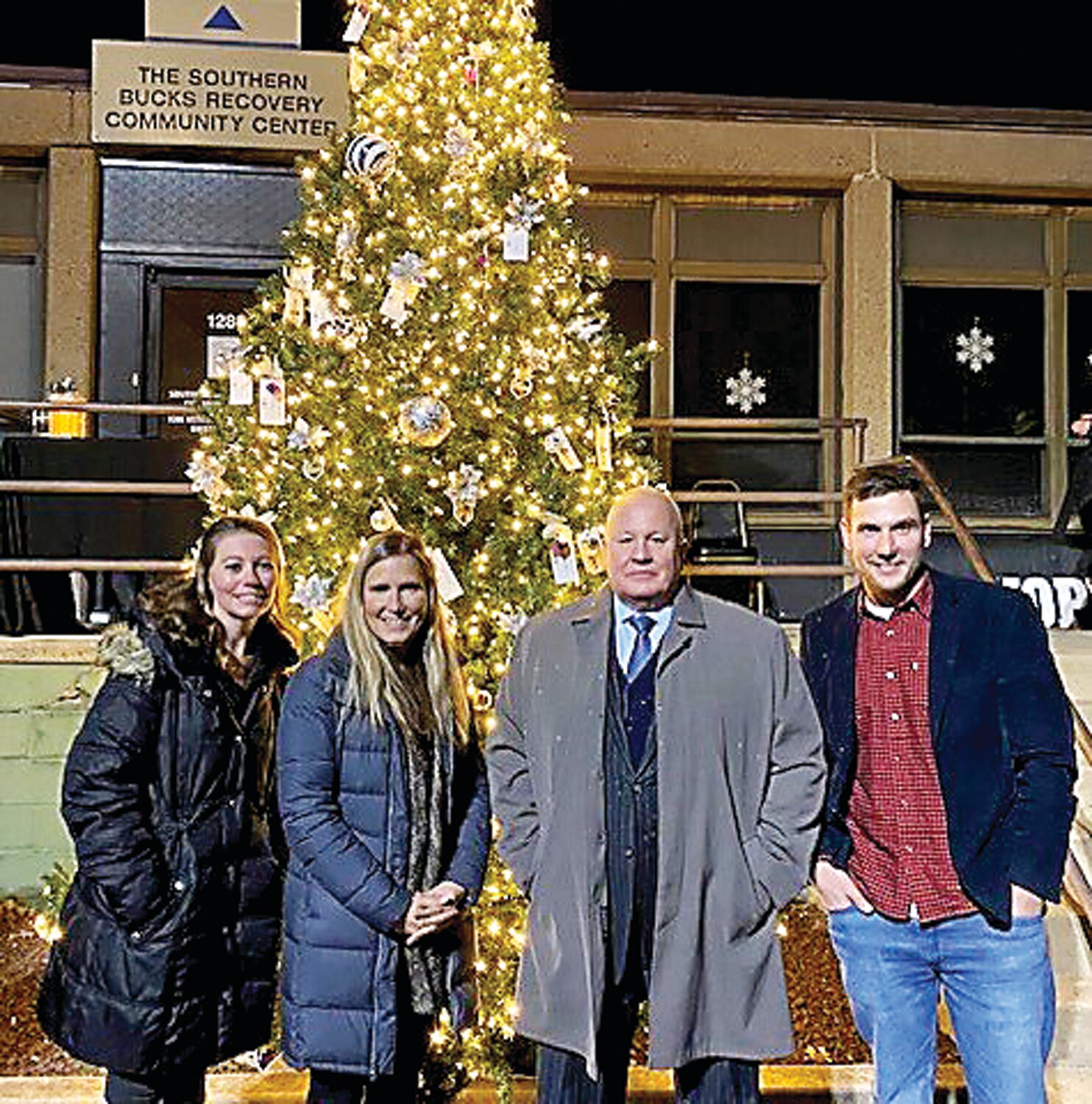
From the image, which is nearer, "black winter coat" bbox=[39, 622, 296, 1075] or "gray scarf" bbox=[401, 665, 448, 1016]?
"black winter coat" bbox=[39, 622, 296, 1075]

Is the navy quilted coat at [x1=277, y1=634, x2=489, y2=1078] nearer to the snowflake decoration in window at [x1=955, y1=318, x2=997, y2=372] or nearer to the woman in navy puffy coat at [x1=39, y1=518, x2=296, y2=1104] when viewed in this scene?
the woman in navy puffy coat at [x1=39, y1=518, x2=296, y2=1104]

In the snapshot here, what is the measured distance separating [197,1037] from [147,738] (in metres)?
0.74

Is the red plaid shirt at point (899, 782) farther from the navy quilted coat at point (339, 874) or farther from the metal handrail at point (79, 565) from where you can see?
the metal handrail at point (79, 565)

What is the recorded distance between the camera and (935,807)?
11.6 ft

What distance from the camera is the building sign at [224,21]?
32.5 ft

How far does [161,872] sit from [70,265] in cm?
774

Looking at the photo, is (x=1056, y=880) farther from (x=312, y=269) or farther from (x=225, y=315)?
(x=225, y=315)

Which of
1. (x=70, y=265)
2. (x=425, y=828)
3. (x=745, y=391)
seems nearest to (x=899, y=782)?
(x=425, y=828)

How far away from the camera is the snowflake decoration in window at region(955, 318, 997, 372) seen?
11742 millimetres

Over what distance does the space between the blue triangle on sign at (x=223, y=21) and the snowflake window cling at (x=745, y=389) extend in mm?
4169

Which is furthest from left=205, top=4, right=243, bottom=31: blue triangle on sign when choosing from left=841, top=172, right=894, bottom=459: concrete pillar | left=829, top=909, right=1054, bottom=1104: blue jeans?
left=829, top=909, right=1054, bottom=1104: blue jeans

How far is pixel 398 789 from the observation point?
3826 millimetres

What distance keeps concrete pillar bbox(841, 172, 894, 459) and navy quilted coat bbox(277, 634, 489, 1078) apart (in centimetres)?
784

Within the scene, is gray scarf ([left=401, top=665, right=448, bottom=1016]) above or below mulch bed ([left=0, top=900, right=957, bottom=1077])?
above
